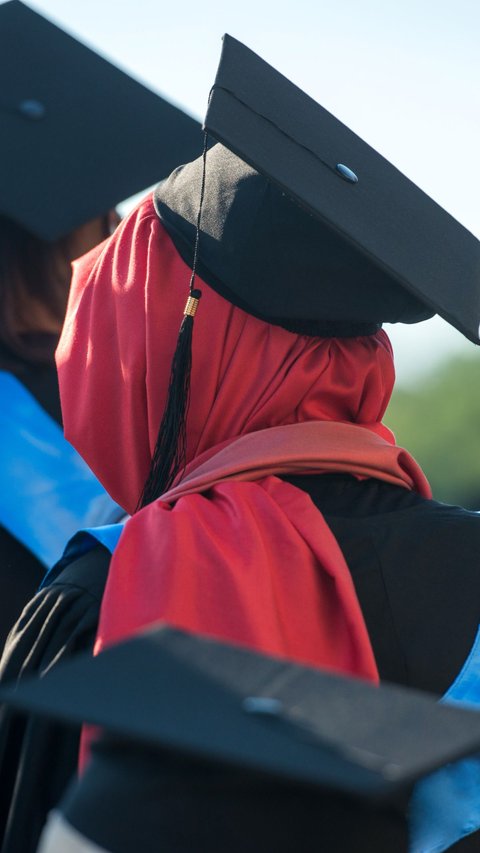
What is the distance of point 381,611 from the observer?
1.52 meters

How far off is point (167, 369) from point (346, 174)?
0.39 meters

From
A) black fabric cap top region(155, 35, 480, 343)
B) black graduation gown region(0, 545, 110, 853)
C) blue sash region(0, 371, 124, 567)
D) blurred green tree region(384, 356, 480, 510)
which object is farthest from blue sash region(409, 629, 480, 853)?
blurred green tree region(384, 356, 480, 510)

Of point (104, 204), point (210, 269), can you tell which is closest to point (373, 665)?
point (210, 269)

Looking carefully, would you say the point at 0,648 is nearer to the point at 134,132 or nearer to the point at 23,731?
the point at 23,731

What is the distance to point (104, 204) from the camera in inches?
122

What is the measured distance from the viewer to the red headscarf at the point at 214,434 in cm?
144

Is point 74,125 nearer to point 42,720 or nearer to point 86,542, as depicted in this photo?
point 86,542

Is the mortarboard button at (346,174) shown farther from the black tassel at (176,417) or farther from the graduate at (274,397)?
the black tassel at (176,417)

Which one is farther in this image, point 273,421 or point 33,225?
point 33,225

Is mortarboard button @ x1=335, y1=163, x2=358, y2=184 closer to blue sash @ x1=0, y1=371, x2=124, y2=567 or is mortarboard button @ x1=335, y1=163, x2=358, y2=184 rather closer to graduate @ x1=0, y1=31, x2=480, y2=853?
graduate @ x1=0, y1=31, x2=480, y2=853

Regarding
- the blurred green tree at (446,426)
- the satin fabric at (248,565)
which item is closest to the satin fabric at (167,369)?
the satin fabric at (248,565)

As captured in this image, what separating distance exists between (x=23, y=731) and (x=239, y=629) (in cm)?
31

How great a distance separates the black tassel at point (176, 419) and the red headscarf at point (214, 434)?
0.06ft

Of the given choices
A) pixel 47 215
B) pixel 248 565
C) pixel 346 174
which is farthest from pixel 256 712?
pixel 47 215
